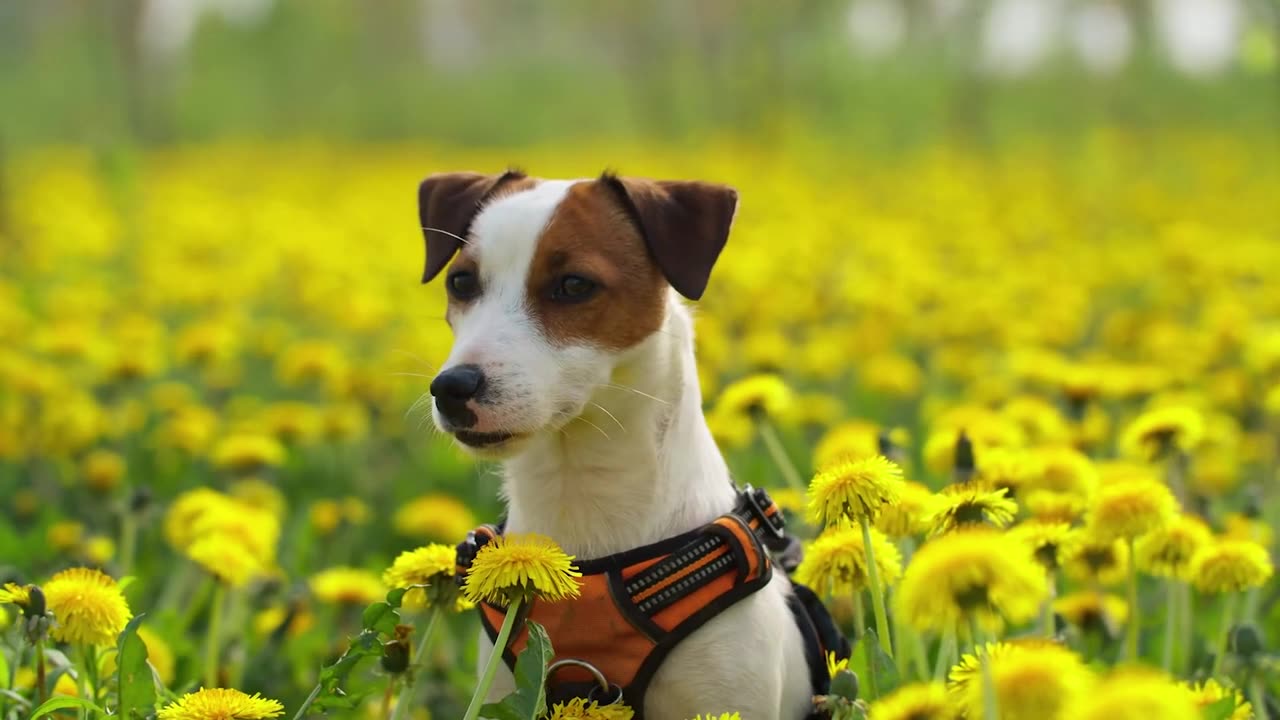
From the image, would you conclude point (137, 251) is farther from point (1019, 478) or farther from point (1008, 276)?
point (1019, 478)

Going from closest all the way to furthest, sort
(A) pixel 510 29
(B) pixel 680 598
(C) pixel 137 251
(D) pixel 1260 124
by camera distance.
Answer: (B) pixel 680 598 → (C) pixel 137 251 → (D) pixel 1260 124 → (A) pixel 510 29

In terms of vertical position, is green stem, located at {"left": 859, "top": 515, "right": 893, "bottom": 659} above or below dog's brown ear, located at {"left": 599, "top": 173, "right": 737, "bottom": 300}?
below

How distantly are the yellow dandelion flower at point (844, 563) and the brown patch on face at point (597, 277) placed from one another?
54 cm

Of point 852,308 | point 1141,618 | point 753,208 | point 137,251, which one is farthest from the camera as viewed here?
point 753,208

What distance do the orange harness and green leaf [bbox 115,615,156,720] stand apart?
0.55 m

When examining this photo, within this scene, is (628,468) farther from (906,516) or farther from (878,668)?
(878,668)

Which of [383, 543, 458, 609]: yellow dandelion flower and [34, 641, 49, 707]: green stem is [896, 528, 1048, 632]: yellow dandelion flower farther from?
[34, 641, 49, 707]: green stem

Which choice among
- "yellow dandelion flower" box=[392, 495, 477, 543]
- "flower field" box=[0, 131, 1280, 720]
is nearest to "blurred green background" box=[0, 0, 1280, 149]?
"flower field" box=[0, 131, 1280, 720]

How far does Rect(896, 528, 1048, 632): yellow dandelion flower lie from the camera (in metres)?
1.58

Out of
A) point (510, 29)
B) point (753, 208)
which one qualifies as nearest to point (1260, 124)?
point (753, 208)

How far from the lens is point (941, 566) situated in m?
1.59

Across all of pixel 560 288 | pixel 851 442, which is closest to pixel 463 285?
pixel 560 288

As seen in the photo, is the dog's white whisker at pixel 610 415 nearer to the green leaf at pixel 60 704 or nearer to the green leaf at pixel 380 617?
the green leaf at pixel 380 617

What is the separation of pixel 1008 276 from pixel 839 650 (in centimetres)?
450
